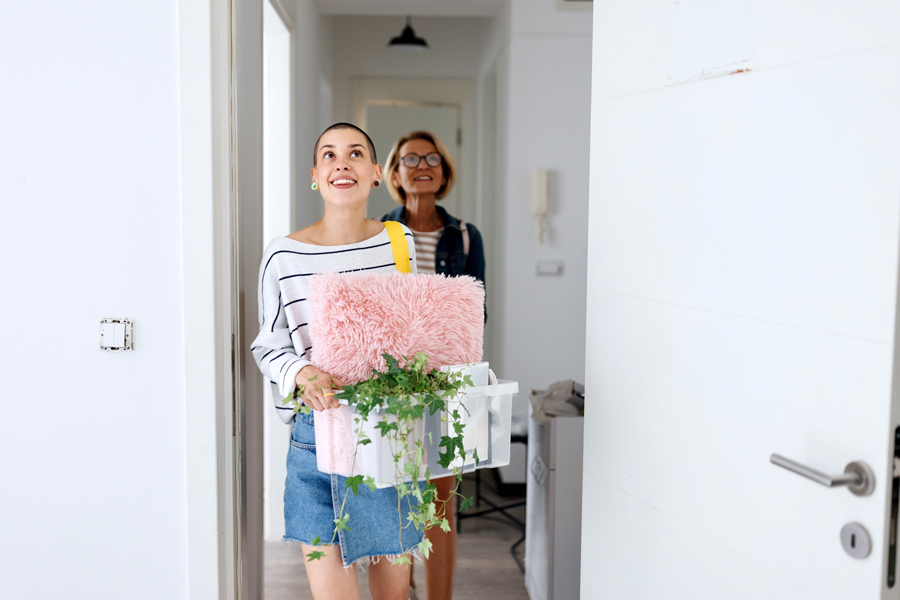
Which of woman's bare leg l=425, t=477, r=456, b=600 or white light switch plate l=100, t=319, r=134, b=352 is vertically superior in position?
white light switch plate l=100, t=319, r=134, b=352

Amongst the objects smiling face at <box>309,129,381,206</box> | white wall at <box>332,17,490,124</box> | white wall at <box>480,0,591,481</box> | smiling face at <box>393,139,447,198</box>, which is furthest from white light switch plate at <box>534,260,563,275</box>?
smiling face at <box>309,129,381,206</box>

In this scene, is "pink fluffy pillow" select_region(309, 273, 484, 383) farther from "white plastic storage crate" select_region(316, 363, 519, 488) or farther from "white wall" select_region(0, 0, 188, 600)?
"white wall" select_region(0, 0, 188, 600)

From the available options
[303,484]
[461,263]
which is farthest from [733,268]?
[461,263]

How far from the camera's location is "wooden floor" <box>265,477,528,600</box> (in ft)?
7.89

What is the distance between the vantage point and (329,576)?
4.59 feet

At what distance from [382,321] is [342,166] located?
41 cm

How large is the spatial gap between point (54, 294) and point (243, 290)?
1.29 feet

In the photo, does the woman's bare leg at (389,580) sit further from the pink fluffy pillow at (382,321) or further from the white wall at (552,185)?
the white wall at (552,185)

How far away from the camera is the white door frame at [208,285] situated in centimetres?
139

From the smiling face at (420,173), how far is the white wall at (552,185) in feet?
4.18

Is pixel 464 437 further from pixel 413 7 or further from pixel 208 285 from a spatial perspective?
pixel 413 7

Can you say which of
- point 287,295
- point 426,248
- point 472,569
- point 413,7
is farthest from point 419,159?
point 413,7

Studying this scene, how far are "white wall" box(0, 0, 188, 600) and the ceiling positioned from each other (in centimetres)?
250

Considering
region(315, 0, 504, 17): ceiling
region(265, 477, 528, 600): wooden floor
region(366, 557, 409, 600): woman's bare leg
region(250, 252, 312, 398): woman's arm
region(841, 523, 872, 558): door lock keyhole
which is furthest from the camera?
region(315, 0, 504, 17): ceiling
